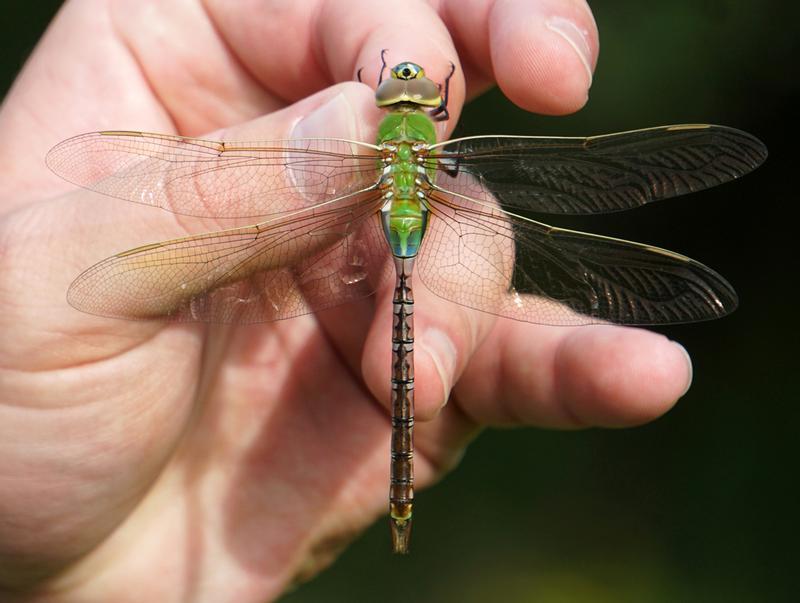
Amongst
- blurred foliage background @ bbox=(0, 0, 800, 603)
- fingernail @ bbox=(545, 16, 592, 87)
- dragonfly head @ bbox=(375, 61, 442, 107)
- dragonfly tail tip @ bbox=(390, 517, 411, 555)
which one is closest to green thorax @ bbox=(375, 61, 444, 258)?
dragonfly head @ bbox=(375, 61, 442, 107)

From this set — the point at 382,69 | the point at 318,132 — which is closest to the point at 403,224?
the point at 318,132

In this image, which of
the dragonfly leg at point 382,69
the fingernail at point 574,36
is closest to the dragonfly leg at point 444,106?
the dragonfly leg at point 382,69

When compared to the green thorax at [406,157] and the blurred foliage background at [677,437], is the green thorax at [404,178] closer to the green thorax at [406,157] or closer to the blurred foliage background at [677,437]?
the green thorax at [406,157]

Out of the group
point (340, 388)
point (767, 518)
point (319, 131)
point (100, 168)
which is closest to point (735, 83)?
point (767, 518)

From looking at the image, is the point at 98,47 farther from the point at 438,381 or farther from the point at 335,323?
the point at 438,381

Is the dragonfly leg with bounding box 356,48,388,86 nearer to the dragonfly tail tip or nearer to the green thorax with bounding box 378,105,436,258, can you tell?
the green thorax with bounding box 378,105,436,258

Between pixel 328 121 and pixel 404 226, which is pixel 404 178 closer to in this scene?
pixel 404 226
